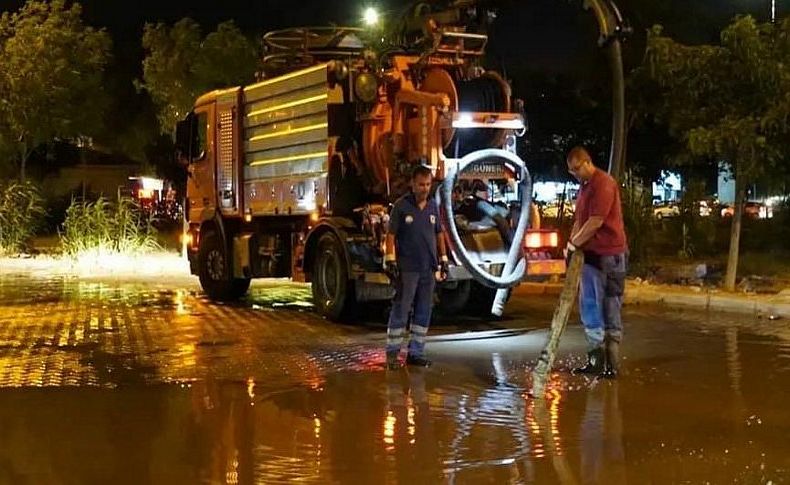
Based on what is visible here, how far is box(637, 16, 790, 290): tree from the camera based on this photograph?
13797 millimetres

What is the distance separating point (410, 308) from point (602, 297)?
5.63 ft

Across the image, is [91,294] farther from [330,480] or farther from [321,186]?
[330,480]

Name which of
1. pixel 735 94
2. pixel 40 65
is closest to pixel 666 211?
pixel 735 94

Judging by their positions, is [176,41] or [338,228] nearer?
[338,228]

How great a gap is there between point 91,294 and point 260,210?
3469 mm

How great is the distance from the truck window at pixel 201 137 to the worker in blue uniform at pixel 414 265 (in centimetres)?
726

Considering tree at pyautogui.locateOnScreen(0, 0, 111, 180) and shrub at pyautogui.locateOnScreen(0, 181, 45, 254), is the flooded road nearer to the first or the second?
shrub at pyautogui.locateOnScreen(0, 181, 45, 254)

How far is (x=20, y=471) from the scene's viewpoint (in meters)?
6.61

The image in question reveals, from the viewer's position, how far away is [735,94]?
1445cm

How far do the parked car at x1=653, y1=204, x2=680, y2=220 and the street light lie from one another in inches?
253

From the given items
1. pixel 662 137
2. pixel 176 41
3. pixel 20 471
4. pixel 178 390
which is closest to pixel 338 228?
pixel 178 390

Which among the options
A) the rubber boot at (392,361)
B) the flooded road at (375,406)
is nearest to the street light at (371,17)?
the flooded road at (375,406)

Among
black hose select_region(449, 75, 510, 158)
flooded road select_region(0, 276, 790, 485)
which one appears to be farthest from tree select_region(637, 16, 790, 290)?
black hose select_region(449, 75, 510, 158)

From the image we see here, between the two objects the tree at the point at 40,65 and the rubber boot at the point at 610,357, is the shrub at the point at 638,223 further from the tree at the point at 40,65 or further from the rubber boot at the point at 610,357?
the tree at the point at 40,65
